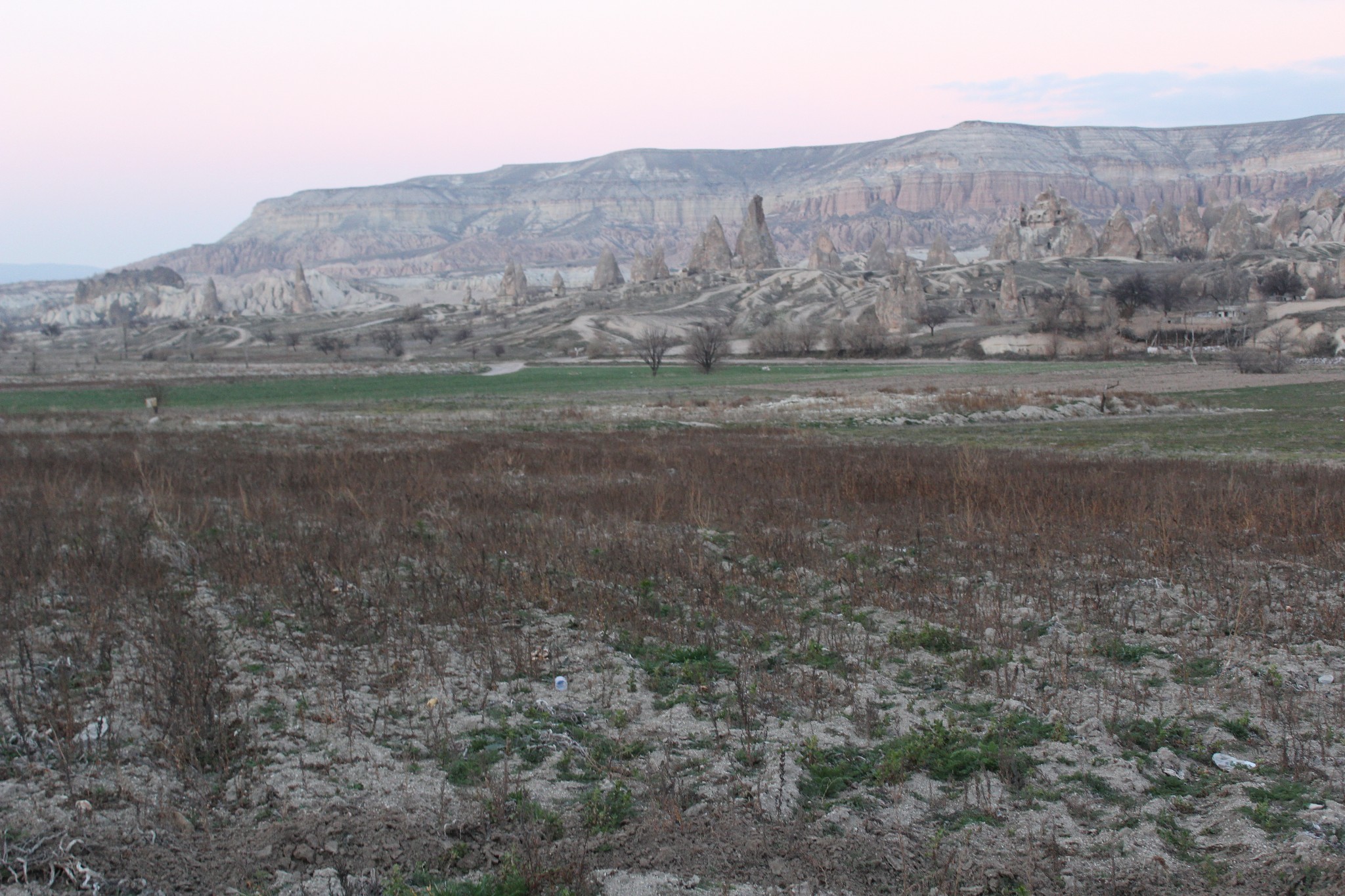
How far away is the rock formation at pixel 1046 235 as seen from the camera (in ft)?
529

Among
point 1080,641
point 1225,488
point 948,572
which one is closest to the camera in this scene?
point 1080,641

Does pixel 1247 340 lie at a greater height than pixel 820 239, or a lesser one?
lesser

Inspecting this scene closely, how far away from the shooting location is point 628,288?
167250 millimetres

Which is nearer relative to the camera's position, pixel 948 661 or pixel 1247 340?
pixel 948 661

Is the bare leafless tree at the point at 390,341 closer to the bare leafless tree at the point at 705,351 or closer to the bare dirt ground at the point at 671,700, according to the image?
the bare leafless tree at the point at 705,351

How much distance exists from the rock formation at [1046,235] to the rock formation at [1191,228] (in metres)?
19.7

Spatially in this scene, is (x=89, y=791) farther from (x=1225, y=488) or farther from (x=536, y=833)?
(x=1225, y=488)

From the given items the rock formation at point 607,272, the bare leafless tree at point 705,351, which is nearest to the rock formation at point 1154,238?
the rock formation at point 607,272

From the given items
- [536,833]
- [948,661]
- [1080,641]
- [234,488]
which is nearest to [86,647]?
[536,833]

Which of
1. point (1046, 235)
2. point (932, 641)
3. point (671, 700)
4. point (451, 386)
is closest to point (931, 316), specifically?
point (451, 386)

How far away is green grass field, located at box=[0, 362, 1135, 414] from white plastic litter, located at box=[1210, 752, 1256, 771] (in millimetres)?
41287

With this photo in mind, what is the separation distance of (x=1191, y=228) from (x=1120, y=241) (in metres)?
25.8

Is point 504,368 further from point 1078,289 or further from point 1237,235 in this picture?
point 1237,235

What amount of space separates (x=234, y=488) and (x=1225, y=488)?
1596 centimetres
